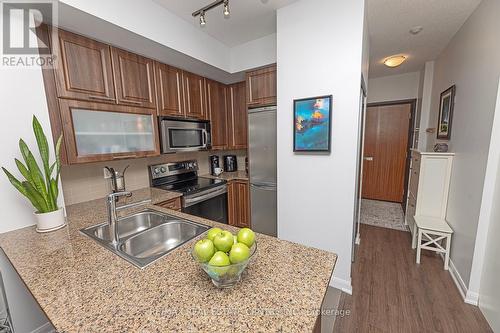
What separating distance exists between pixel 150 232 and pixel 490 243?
8.22ft

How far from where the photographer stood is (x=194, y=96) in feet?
8.27

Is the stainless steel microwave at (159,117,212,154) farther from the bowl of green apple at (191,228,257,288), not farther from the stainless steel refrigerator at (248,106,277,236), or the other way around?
the bowl of green apple at (191,228,257,288)

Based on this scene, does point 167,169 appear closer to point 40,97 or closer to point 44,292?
point 40,97

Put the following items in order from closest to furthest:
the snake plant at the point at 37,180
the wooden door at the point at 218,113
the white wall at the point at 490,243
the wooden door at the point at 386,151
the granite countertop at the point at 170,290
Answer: the granite countertop at the point at 170,290 → the snake plant at the point at 37,180 → the white wall at the point at 490,243 → the wooden door at the point at 218,113 → the wooden door at the point at 386,151

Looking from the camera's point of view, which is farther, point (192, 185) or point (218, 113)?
point (218, 113)

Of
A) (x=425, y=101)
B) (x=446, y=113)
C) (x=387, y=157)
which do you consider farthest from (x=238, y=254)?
(x=387, y=157)

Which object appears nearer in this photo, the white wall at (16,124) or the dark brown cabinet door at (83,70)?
the white wall at (16,124)

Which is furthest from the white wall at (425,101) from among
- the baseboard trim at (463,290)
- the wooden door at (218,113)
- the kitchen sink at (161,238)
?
the kitchen sink at (161,238)

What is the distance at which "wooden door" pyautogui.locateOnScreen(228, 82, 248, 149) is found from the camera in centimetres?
294

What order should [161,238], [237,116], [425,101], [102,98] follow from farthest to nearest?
[425,101], [237,116], [102,98], [161,238]

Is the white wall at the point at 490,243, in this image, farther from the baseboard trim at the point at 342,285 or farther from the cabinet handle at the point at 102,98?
the cabinet handle at the point at 102,98

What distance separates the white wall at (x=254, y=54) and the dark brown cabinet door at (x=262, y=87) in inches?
4.8

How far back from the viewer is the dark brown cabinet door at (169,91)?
7.02ft

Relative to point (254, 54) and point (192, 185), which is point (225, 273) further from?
point (254, 54)
